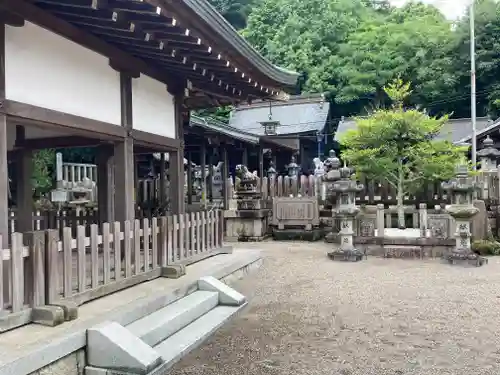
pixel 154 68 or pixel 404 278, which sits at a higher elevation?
pixel 154 68

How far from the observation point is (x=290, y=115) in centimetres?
2759

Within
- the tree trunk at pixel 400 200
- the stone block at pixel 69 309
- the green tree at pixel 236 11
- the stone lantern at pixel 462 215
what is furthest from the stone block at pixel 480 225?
the green tree at pixel 236 11

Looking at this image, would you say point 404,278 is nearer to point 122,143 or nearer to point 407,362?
point 407,362

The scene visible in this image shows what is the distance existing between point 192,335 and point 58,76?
114 inches

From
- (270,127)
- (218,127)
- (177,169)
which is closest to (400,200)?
(177,169)

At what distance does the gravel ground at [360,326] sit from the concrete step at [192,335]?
0.29 feet

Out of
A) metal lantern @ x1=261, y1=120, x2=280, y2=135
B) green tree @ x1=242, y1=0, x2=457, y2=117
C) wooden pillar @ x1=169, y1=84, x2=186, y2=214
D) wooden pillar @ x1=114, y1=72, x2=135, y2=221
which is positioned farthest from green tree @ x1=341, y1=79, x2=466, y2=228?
green tree @ x1=242, y1=0, x2=457, y2=117

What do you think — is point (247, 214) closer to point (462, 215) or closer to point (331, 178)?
point (331, 178)

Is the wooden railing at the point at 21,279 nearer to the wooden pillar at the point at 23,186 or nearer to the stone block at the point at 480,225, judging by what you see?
the wooden pillar at the point at 23,186

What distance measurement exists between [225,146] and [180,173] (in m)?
10.2

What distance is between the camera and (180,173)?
24.0ft

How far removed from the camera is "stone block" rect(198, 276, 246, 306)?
5.73 metres

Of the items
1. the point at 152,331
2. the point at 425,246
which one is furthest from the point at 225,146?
the point at 152,331

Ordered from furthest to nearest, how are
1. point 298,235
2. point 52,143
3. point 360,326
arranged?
1. point 298,235
2. point 52,143
3. point 360,326
